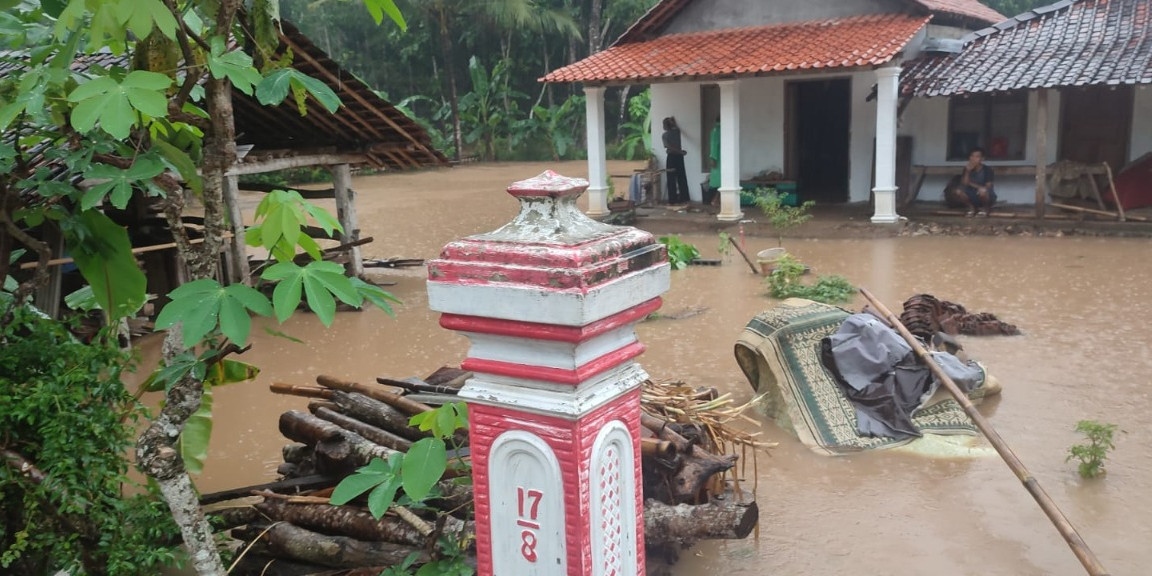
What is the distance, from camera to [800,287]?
9492 mm

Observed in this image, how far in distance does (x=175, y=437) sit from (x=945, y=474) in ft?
14.0

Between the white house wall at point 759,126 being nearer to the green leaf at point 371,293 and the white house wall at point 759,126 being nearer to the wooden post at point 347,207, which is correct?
the wooden post at point 347,207

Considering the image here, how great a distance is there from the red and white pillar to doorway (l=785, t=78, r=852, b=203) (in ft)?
46.6

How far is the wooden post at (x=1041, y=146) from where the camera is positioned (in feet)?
41.8

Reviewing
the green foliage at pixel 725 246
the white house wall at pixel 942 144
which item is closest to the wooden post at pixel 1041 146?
the white house wall at pixel 942 144

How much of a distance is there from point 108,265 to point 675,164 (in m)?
13.8

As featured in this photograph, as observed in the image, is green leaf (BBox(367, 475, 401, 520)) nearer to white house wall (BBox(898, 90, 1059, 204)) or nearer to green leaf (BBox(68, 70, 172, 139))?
green leaf (BBox(68, 70, 172, 139))

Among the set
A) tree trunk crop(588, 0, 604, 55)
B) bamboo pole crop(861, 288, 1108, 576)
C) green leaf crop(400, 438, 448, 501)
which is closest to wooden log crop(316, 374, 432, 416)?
green leaf crop(400, 438, 448, 501)

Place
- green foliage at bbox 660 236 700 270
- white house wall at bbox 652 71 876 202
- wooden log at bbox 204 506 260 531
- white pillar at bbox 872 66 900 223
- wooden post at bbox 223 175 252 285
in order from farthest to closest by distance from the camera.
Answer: white house wall at bbox 652 71 876 202
white pillar at bbox 872 66 900 223
green foliage at bbox 660 236 700 270
wooden post at bbox 223 175 252 285
wooden log at bbox 204 506 260 531

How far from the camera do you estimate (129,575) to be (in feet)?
11.1

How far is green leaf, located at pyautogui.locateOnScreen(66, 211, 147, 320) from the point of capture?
11.3 ft

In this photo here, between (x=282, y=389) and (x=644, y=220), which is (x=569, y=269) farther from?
(x=644, y=220)

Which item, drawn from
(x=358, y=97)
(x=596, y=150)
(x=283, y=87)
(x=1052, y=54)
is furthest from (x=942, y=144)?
(x=283, y=87)

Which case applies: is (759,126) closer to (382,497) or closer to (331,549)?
(331,549)
